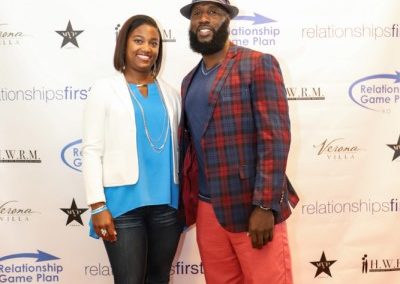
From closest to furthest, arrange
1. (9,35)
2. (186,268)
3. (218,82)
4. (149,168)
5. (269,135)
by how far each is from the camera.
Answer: (269,135) → (218,82) → (149,168) → (9,35) → (186,268)

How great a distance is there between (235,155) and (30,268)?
1569mm

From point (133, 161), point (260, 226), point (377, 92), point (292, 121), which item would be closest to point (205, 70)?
point (133, 161)

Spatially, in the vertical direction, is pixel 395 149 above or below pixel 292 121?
below

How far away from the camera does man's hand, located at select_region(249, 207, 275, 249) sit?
1.50m

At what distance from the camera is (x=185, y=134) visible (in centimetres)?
180

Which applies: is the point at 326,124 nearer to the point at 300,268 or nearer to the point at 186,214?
the point at 300,268

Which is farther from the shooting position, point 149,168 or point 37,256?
point 37,256

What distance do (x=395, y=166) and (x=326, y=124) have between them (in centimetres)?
49

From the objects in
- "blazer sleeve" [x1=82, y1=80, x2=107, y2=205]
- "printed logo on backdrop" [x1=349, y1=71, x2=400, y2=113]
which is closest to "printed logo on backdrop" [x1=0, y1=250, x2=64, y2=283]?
"blazer sleeve" [x1=82, y1=80, x2=107, y2=205]

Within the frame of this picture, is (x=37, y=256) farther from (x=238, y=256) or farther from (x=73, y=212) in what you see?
(x=238, y=256)

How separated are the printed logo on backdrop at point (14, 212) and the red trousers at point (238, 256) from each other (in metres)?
1.12

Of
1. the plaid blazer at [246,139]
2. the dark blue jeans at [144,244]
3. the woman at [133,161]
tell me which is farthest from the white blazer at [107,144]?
the plaid blazer at [246,139]

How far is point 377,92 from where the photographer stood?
2396mm

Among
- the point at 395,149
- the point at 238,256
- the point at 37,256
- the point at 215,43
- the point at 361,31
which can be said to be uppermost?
the point at 361,31
